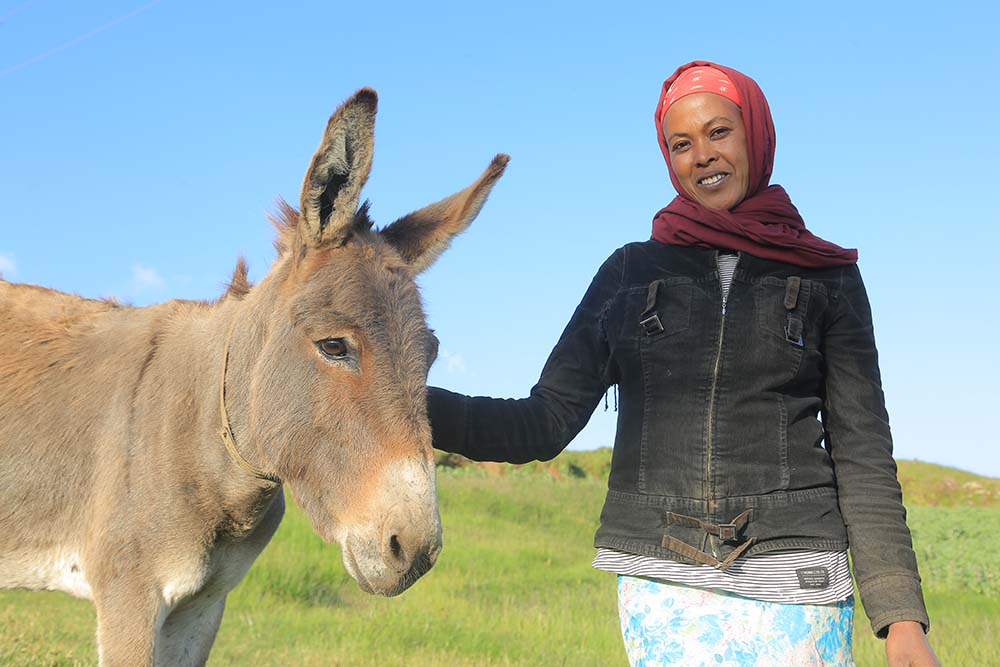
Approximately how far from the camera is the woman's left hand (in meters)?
2.44

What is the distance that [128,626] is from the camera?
10.1ft

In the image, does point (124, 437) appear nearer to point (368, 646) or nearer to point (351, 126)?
point (351, 126)

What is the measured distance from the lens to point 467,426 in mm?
2812

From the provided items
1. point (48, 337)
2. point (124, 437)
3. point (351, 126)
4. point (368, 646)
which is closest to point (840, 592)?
point (351, 126)

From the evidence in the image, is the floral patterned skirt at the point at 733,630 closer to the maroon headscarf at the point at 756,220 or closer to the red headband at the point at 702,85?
the maroon headscarf at the point at 756,220

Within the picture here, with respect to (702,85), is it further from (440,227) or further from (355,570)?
(355,570)

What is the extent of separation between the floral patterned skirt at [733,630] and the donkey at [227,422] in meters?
0.74

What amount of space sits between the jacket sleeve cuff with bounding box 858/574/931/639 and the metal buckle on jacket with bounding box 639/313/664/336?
3.23 ft

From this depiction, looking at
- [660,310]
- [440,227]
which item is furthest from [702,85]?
[440,227]

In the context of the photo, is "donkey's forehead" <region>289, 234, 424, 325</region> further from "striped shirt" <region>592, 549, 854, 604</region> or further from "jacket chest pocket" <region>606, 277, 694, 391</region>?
"striped shirt" <region>592, 549, 854, 604</region>

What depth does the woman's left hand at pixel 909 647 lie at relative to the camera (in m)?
2.44

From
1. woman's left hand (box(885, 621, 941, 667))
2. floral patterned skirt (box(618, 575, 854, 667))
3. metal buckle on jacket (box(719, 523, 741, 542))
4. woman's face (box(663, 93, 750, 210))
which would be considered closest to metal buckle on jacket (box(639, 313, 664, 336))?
woman's face (box(663, 93, 750, 210))

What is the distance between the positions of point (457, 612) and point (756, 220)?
643cm

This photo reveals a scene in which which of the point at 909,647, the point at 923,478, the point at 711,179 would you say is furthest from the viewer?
the point at 923,478
